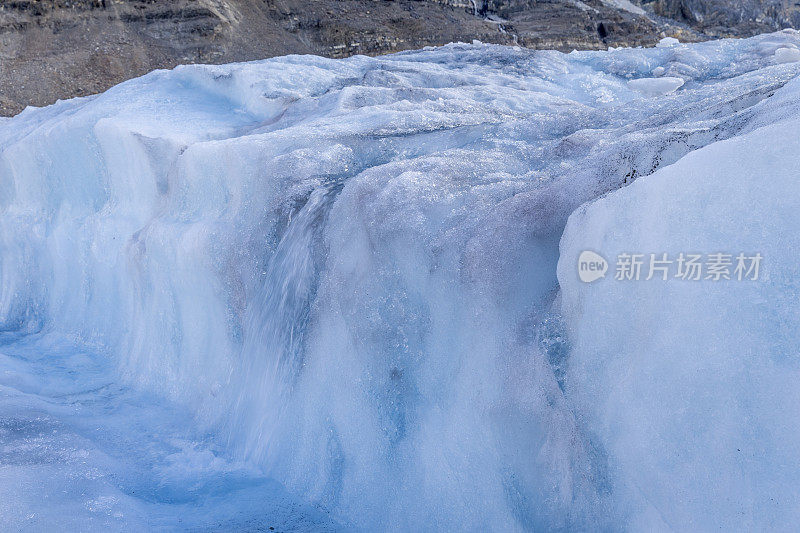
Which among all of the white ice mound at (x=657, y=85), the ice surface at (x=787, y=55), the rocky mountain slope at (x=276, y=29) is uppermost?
the rocky mountain slope at (x=276, y=29)

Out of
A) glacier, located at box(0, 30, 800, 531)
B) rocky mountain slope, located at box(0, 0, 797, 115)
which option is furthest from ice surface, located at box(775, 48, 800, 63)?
rocky mountain slope, located at box(0, 0, 797, 115)

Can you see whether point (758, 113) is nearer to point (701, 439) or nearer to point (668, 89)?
point (701, 439)

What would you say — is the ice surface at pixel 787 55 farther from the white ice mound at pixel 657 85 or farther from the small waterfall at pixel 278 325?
the small waterfall at pixel 278 325

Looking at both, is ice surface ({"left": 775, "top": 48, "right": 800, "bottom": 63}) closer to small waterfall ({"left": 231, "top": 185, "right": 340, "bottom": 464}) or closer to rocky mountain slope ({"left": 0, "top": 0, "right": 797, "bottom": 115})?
small waterfall ({"left": 231, "top": 185, "right": 340, "bottom": 464})

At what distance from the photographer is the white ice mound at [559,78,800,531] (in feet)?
5.33

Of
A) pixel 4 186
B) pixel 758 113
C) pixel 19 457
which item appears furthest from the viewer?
pixel 4 186

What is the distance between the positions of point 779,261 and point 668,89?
578 centimetres

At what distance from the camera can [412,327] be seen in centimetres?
273

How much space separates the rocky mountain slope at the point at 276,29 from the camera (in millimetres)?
16375

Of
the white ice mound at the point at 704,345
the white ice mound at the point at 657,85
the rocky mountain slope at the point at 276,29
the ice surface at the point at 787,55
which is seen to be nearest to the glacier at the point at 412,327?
the white ice mound at the point at 704,345

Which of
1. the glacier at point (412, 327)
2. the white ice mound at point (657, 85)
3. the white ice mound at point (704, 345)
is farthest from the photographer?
the white ice mound at point (657, 85)

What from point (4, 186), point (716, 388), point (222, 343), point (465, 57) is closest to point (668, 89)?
point (465, 57)

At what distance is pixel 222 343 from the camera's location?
383 centimetres

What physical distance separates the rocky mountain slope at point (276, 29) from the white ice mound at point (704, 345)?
16.6 m
